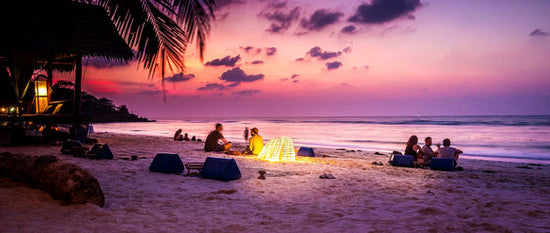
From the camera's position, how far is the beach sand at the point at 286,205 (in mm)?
4574

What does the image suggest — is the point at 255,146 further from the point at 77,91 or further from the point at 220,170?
the point at 77,91

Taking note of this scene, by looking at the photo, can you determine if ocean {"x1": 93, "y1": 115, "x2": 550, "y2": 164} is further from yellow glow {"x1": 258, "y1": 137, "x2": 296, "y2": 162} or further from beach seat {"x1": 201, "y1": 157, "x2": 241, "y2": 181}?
beach seat {"x1": 201, "y1": 157, "x2": 241, "y2": 181}

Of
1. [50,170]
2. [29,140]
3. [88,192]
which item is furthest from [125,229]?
[29,140]

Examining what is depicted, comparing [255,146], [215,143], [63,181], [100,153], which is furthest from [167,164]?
[215,143]

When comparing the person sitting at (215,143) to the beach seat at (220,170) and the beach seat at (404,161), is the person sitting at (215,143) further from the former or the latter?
the beach seat at (404,161)

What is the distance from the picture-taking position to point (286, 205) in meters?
5.80

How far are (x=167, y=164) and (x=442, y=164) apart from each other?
25.8ft

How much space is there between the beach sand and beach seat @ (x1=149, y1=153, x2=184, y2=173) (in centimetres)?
29

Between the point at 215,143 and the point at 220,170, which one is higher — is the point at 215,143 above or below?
above

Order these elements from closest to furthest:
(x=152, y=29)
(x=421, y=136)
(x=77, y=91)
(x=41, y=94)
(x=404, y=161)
Answer: (x=152, y=29)
(x=404, y=161)
(x=77, y=91)
(x=41, y=94)
(x=421, y=136)

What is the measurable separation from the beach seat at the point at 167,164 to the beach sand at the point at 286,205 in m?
0.29

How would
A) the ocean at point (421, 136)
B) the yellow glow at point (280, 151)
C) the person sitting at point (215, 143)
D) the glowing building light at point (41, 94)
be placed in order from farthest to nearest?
the ocean at point (421, 136), the glowing building light at point (41, 94), the person sitting at point (215, 143), the yellow glow at point (280, 151)

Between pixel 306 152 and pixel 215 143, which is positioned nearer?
pixel 306 152

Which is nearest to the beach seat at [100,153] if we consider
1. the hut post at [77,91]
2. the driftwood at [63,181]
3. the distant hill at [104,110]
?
the driftwood at [63,181]
